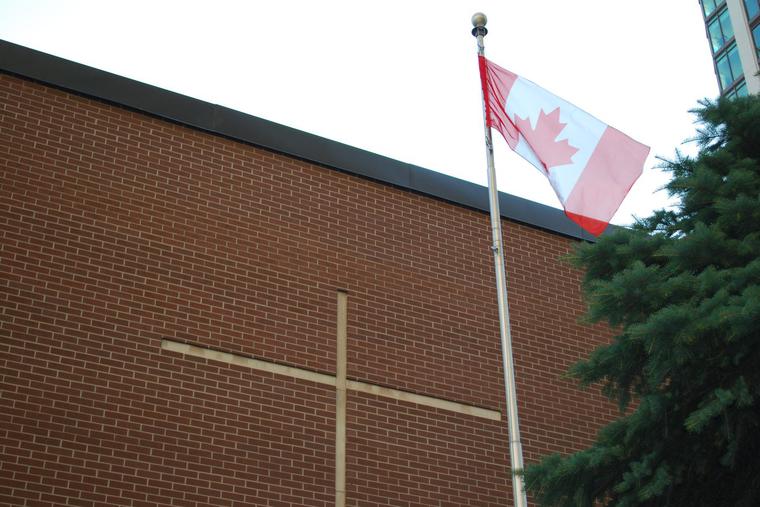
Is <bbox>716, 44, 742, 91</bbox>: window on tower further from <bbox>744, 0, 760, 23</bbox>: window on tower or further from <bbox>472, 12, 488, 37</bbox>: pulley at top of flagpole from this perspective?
<bbox>472, 12, 488, 37</bbox>: pulley at top of flagpole

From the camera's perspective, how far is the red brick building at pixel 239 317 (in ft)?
40.8

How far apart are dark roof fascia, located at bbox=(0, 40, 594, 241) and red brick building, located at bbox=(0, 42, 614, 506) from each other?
0.03 metres

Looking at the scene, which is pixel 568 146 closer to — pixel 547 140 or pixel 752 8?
pixel 547 140

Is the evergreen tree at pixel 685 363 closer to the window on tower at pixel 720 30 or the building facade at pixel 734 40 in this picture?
the building facade at pixel 734 40

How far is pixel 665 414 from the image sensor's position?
9062 mm

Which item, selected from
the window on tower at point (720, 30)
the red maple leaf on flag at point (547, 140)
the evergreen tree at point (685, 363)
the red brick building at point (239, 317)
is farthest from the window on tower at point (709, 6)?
the evergreen tree at point (685, 363)

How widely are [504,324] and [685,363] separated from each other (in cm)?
273

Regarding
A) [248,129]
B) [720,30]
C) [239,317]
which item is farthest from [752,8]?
[239,317]

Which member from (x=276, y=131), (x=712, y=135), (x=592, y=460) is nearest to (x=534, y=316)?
(x=276, y=131)

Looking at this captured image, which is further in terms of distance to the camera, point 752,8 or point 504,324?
point 752,8

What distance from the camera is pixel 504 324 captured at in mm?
11508

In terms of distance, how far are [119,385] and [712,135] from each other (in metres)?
6.85

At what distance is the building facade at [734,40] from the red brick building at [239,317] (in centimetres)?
3177

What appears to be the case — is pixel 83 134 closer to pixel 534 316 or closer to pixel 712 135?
pixel 534 316
